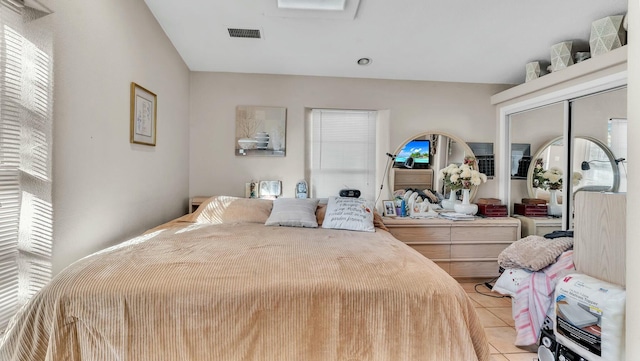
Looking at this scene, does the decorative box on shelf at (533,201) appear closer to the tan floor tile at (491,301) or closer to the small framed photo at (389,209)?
the tan floor tile at (491,301)

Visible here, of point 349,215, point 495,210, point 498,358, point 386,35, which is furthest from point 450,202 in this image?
point 386,35

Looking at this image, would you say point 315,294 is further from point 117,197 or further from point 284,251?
point 117,197

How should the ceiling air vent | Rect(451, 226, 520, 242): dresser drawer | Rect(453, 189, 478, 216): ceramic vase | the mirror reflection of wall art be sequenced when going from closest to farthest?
the ceiling air vent
Rect(451, 226, 520, 242): dresser drawer
Rect(453, 189, 478, 216): ceramic vase
the mirror reflection of wall art

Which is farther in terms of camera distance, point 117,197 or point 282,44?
→ point 282,44

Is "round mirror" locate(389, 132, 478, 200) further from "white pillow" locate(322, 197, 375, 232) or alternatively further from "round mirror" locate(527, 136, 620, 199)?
"white pillow" locate(322, 197, 375, 232)

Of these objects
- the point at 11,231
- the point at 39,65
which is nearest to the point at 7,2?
the point at 39,65

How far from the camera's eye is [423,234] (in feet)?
9.86

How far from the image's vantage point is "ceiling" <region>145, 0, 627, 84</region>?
239 centimetres

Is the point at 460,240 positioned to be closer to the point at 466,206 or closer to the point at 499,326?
the point at 466,206

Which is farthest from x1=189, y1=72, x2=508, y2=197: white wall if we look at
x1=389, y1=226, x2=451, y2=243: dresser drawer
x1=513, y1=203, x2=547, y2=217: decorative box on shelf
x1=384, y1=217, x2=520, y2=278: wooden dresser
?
x1=389, y1=226, x2=451, y2=243: dresser drawer

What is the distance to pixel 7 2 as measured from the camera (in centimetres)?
137

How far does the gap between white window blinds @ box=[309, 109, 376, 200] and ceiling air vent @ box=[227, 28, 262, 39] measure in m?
1.04

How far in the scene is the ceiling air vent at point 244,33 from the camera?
2680 mm

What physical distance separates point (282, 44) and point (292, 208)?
5.12ft
